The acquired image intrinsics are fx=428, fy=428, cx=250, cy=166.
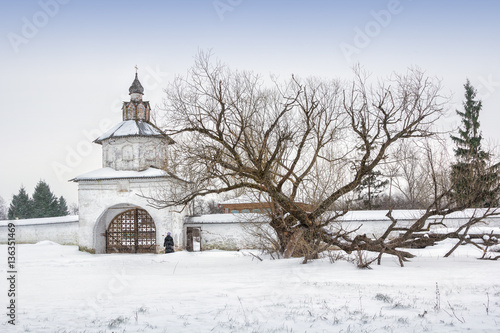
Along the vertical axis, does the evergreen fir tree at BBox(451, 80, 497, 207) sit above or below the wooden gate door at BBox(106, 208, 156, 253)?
above

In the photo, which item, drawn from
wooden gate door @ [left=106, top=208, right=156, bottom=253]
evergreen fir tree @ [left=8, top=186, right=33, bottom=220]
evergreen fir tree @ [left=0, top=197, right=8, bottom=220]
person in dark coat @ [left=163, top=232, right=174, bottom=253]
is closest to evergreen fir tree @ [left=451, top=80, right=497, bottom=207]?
person in dark coat @ [left=163, top=232, right=174, bottom=253]

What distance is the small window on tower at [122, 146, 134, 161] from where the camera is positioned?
2412cm

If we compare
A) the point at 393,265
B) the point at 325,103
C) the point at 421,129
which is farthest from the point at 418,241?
the point at 325,103

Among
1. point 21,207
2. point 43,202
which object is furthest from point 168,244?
point 21,207

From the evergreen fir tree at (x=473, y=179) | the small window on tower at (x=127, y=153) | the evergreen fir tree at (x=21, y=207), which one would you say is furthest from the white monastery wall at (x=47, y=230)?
the evergreen fir tree at (x=21, y=207)

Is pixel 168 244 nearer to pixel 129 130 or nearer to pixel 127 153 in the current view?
pixel 127 153

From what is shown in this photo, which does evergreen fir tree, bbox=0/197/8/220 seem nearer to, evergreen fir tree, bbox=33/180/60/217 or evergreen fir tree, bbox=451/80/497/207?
evergreen fir tree, bbox=33/180/60/217

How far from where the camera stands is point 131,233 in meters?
24.3

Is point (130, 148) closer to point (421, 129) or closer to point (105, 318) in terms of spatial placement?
point (421, 129)

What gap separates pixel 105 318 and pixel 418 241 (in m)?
9.26

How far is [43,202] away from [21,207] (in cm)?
361

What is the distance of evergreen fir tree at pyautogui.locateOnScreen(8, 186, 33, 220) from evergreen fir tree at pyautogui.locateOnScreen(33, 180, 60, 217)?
1.06 m

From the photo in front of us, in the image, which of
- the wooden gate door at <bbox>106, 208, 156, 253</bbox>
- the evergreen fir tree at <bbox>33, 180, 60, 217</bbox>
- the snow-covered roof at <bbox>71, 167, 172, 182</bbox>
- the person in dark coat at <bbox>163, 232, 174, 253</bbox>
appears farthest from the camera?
the evergreen fir tree at <bbox>33, 180, 60, 217</bbox>

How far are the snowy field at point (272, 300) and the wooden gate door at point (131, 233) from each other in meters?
12.8
